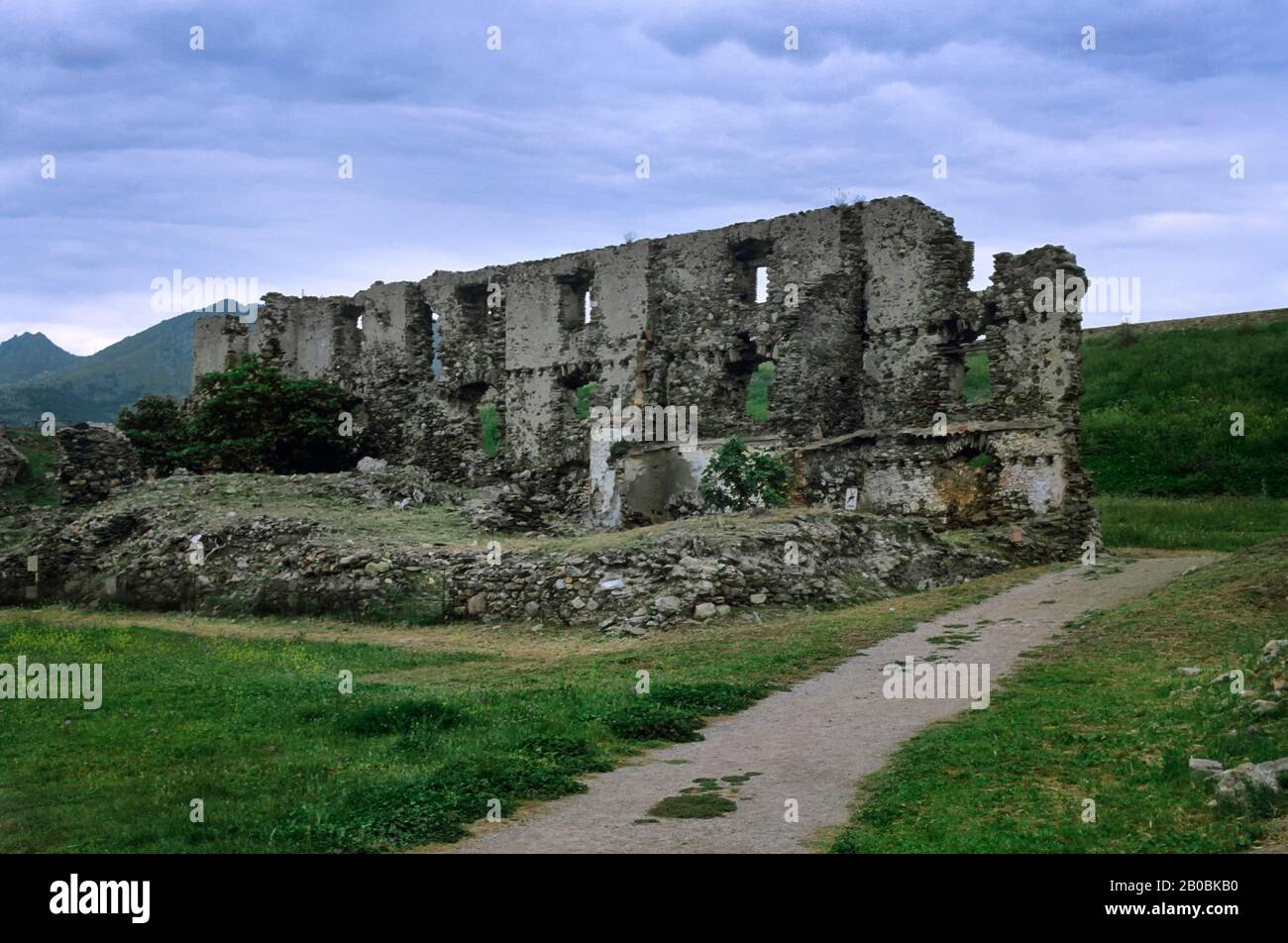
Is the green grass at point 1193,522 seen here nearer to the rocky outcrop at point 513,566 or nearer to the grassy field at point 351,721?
the rocky outcrop at point 513,566

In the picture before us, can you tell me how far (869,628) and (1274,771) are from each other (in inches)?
361

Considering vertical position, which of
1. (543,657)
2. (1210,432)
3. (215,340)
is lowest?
(543,657)

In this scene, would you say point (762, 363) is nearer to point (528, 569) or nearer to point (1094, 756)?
point (528, 569)

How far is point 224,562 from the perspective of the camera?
77.6 feet

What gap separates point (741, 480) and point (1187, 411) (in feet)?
75.4

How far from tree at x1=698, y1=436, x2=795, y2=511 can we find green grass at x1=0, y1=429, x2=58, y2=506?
1839 centimetres

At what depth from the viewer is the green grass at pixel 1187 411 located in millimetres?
36000

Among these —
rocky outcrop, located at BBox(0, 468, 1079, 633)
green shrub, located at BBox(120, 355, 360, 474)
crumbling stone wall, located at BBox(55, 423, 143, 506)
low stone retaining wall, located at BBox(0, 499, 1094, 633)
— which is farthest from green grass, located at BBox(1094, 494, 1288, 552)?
crumbling stone wall, located at BBox(55, 423, 143, 506)

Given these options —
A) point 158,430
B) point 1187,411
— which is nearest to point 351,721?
point 158,430

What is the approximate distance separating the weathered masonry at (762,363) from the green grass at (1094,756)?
1227 cm

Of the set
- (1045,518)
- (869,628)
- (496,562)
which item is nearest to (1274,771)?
(869,628)

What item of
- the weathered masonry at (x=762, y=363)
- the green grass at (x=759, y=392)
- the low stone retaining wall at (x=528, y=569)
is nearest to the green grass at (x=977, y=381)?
the green grass at (x=759, y=392)
